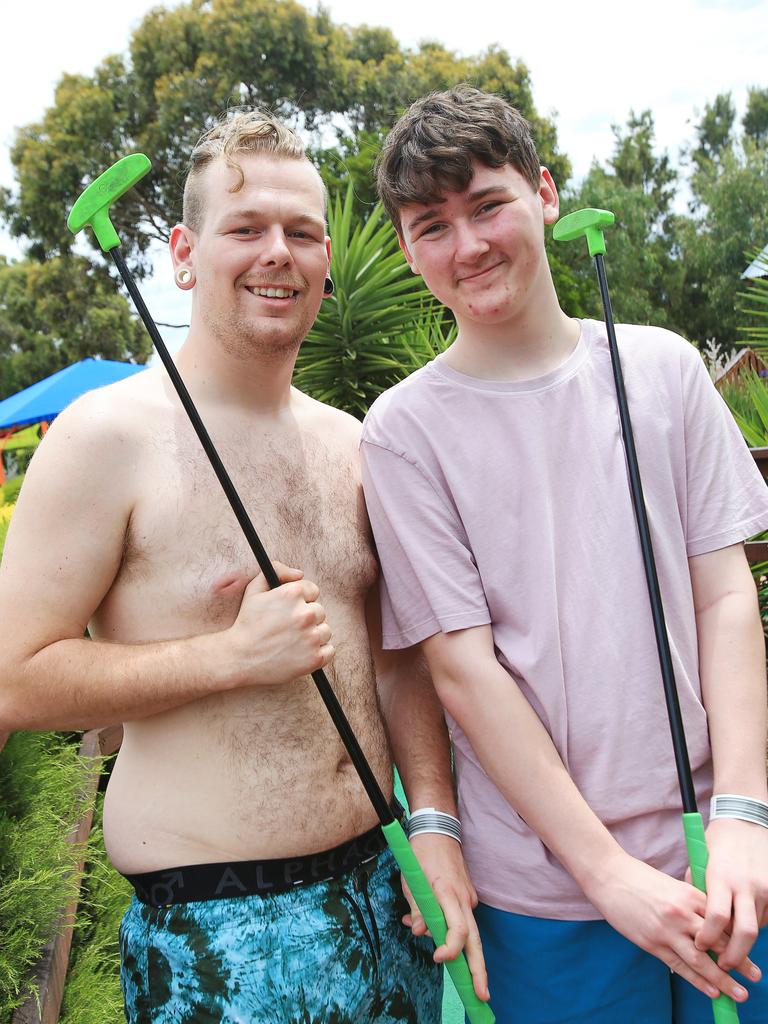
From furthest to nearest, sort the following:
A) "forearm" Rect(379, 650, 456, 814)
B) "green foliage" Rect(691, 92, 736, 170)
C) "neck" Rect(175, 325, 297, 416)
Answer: "green foliage" Rect(691, 92, 736, 170)
"neck" Rect(175, 325, 297, 416)
"forearm" Rect(379, 650, 456, 814)

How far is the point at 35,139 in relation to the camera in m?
19.2

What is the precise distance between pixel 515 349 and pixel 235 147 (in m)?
0.79

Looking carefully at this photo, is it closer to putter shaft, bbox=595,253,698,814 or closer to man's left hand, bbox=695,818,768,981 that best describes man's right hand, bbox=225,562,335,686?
putter shaft, bbox=595,253,698,814

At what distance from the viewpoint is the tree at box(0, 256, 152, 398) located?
20828 mm

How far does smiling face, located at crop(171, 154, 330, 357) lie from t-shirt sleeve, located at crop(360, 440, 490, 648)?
14.5 inches

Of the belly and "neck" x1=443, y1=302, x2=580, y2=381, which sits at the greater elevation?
"neck" x1=443, y1=302, x2=580, y2=381

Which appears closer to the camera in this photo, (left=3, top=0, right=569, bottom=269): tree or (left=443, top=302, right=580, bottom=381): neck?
(left=443, top=302, right=580, bottom=381): neck

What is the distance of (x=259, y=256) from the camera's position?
78.5 inches

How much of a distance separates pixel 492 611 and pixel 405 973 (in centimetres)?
79

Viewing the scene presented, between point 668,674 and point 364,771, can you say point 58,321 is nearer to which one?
point 364,771


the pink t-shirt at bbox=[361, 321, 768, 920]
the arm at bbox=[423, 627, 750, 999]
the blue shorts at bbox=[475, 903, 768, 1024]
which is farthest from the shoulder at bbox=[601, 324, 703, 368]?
the blue shorts at bbox=[475, 903, 768, 1024]

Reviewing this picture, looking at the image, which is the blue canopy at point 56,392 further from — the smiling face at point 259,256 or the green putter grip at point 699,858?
the green putter grip at point 699,858

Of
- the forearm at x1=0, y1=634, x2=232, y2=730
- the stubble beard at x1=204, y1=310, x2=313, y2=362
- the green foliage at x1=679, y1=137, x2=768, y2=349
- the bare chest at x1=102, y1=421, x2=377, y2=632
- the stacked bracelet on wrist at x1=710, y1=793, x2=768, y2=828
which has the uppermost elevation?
the stubble beard at x1=204, y1=310, x2=313, y2=362

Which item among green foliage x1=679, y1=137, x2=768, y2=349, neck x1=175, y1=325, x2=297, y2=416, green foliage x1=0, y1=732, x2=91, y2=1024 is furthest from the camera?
green foliage x1=679, y1=137, x2=768, y2=349
